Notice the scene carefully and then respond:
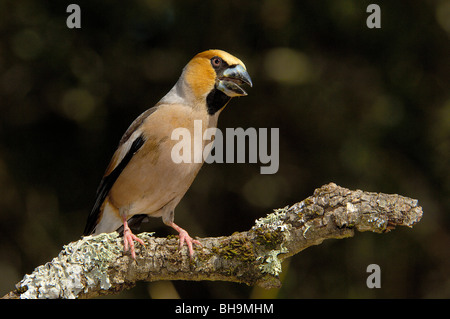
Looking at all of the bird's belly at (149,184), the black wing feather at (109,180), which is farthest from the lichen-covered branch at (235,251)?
the black wing feather at (109,180)

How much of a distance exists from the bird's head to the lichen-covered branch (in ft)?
2.73

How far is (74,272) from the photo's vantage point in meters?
2.63

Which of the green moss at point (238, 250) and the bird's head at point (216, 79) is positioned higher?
the bird's head at point (216, 79)

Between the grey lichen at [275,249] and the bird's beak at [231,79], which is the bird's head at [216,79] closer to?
the bird's beak at [231,79]

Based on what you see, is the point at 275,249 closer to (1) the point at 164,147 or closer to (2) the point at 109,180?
(1) the point at 164,147

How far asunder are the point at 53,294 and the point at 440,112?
289cm

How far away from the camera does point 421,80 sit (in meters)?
4.39

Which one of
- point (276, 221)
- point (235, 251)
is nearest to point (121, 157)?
point (235, 251)

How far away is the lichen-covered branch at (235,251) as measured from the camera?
7.72 ft

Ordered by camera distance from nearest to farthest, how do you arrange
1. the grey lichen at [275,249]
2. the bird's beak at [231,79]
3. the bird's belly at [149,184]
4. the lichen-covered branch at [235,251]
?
the lichen-covered branch at [235,251] → the grey lichen at [275,249] → the bird's belly at [149,184] → the bird's beak at [231,79]

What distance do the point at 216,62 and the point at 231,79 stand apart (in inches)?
4.8

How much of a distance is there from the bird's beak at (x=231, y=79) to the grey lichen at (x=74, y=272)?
97 cm

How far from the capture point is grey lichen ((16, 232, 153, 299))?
2550 mm

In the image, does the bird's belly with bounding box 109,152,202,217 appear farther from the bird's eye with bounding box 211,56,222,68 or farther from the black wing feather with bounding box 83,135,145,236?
the bird's eye with bounding box 211,56,222,68
